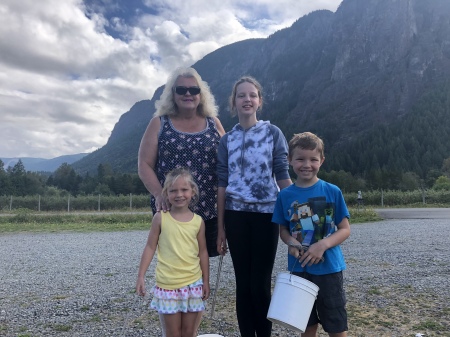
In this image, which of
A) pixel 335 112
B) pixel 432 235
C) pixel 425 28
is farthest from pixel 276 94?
pixel 432 235

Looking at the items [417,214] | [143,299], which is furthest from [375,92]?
[143,299]

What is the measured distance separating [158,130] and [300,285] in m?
1.55

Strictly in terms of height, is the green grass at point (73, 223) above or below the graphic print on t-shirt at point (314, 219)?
below

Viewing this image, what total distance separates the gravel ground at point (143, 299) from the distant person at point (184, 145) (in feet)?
5.10

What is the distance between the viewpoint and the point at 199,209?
297 centimetres

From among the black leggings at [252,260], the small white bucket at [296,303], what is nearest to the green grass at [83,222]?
the black leggings at [252,260]

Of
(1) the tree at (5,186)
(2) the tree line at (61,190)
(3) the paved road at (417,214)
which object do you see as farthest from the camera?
(2) the tree line at (61,190)

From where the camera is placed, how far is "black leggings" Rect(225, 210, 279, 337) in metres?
2.83

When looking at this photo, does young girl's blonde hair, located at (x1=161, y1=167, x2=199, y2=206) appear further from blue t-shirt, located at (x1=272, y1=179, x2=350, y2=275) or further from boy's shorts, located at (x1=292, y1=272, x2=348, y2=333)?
boy's shorts, located at (x1=292, y1=272, x2=348, y2=333)

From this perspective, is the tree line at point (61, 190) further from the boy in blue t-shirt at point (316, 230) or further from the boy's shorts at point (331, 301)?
the boy's shorts at point (331, 301)

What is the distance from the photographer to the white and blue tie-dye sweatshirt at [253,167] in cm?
282

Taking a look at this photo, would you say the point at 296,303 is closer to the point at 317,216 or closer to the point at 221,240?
the point at 317,216

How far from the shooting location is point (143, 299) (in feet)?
16.5

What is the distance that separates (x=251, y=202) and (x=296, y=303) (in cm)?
76
